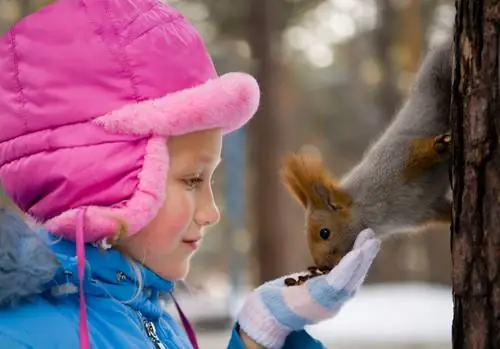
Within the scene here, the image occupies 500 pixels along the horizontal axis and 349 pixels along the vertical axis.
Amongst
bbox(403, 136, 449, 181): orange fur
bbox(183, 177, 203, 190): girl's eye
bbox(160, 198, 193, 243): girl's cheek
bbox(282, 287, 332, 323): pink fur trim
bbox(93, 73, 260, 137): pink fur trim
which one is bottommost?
bbox(282, 287, 332, 323): pink fur trim

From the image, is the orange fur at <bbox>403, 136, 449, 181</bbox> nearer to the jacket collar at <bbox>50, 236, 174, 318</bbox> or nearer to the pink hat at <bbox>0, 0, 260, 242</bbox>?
the pink hat at <bbox>0, 0, 260, 242</bbox>

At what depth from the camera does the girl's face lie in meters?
1.11

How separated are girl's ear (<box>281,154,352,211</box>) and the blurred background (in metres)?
0.25

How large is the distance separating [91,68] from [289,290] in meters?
0.40

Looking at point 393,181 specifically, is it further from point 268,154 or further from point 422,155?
point 268,154

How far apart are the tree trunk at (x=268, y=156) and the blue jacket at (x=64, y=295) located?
3.99 metres

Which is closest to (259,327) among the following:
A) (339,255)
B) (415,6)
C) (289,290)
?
(289,290)

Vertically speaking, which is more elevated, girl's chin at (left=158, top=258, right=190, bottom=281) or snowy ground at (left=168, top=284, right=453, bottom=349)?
girl's chin at (left=158, top=258, right=190, bottom=281)

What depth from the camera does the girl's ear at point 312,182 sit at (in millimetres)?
1315

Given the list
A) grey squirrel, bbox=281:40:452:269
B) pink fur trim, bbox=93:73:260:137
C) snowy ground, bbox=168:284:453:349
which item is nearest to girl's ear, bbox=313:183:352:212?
grey squirrel, bbox=281:40:452:269

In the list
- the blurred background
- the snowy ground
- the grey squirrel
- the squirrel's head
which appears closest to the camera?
the grey squirrel

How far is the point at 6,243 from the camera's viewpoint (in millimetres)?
1046

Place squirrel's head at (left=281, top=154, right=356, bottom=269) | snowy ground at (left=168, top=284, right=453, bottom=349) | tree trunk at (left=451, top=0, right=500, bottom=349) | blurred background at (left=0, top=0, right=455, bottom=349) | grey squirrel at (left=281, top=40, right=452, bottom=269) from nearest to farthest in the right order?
tree trunk at (left=451, top=0, right=500, bottom=349), grey squirrel at (left=281, top=40, right=452, bottom=269), squirrel's head at (left=281, top=154, right=356, bottom=269), snowy ground at (left=168, top=284, right=453, bottom=349), blurred background at (left=0, top=0, right=455, bottom=349)

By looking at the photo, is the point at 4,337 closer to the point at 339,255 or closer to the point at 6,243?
the point at 6,243
